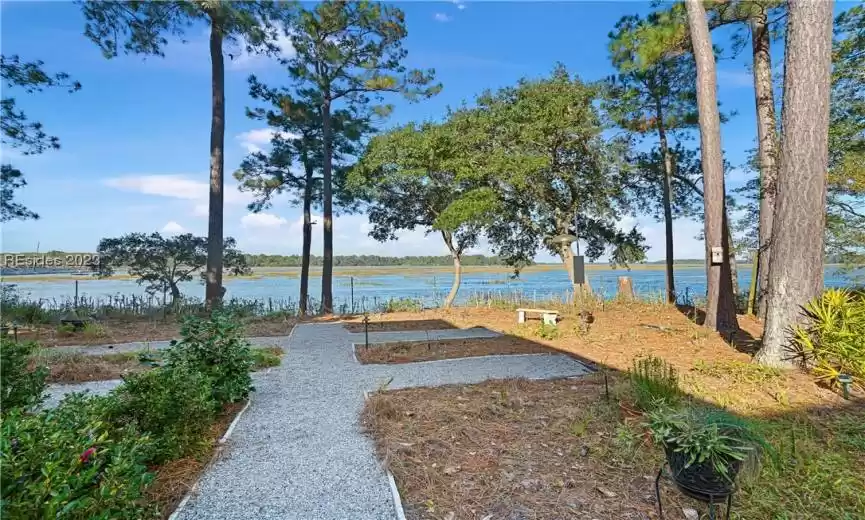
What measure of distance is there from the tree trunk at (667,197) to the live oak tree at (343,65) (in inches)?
231

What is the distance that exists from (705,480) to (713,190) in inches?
237

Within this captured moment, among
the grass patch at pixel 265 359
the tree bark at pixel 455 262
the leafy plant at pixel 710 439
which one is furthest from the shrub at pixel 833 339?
the tree bark at pixel 455 262

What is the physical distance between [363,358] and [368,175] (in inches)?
265

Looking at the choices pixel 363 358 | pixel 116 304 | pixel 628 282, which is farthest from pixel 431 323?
pixel 116 304

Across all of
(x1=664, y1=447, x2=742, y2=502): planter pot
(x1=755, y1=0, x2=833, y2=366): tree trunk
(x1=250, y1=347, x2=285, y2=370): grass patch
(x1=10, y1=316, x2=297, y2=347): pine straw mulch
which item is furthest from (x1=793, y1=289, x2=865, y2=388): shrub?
(x1=10, y1=316, x2=297, y2=347): pine straw mulch

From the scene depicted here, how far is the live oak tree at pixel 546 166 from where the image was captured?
970cm

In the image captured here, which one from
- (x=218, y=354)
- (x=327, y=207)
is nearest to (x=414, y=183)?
(x=327, y=207)

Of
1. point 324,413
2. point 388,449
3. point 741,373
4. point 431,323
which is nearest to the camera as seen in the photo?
point 388,449

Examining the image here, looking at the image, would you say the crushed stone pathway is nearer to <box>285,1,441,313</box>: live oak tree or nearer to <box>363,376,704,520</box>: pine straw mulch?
<box>363,376,704,520</box>: pine straw mulch

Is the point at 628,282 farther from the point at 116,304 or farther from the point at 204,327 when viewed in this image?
the point at 116,304

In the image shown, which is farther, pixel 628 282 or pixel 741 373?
pixel 628 282

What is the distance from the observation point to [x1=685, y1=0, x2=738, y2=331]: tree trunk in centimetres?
606

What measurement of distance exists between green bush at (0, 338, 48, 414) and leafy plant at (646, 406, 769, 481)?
123 inches

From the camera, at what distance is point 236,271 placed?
11.7m
